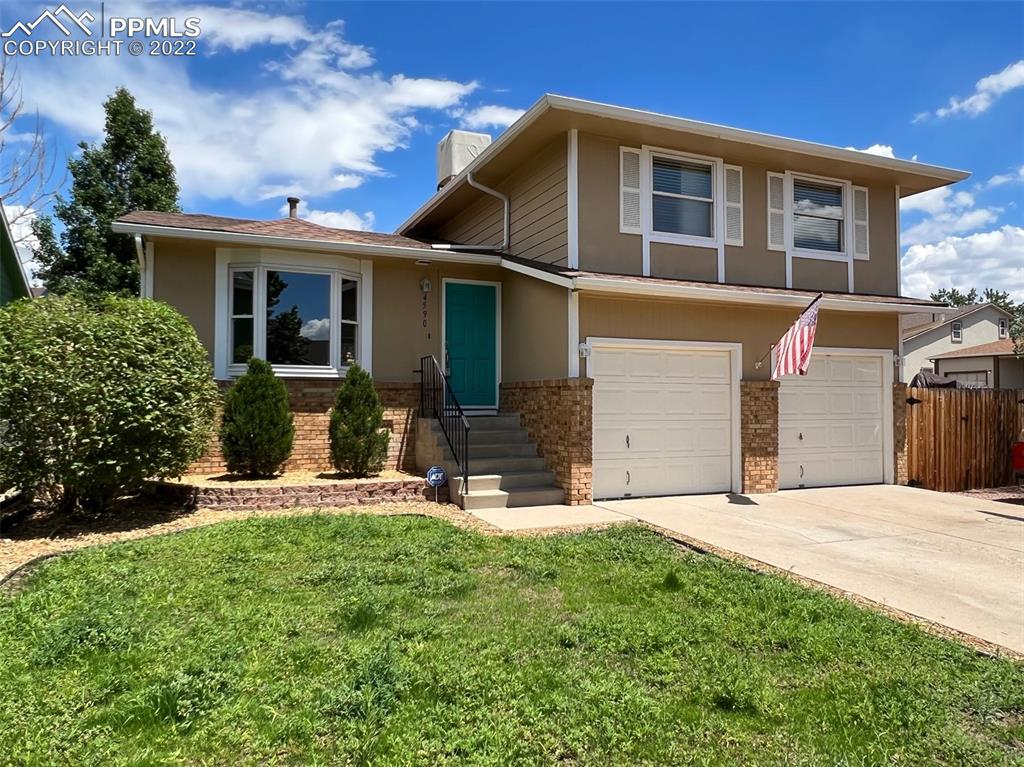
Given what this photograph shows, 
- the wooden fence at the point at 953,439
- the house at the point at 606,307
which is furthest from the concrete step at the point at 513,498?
the wooden fence at the point at 953,439

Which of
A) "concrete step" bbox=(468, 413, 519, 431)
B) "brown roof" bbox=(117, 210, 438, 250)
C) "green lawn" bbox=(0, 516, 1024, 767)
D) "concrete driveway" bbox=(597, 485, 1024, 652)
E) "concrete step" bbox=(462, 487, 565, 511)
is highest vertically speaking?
"brown roof" bbox=(117, 210, 438, 250)

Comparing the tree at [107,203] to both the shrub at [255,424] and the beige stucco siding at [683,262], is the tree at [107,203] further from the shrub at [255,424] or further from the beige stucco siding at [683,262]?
the beige stucco siding at [683,262]

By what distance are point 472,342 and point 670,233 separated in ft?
12.4

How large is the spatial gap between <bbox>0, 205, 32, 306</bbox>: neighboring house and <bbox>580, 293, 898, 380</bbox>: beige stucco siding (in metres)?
11.7

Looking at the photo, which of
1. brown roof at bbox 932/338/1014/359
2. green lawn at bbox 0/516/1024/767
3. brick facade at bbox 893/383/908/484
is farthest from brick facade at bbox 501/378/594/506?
brown roof at bbox 932/338/1014/359

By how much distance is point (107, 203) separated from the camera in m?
18.0

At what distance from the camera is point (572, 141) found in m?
9.05

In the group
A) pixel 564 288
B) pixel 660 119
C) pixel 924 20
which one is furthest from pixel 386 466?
pixel 924 20

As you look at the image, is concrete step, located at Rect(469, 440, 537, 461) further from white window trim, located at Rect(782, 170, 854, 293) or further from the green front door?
white window trim, located at Rect(782, 170, 854, 293)

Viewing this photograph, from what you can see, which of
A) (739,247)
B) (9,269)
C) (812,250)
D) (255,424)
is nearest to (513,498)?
(255,424)

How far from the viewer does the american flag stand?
338 inches

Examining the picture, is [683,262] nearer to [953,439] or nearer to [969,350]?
[953,439]

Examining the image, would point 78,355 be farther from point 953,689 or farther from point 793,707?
point 953,689

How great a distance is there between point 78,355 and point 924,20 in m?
12.2
